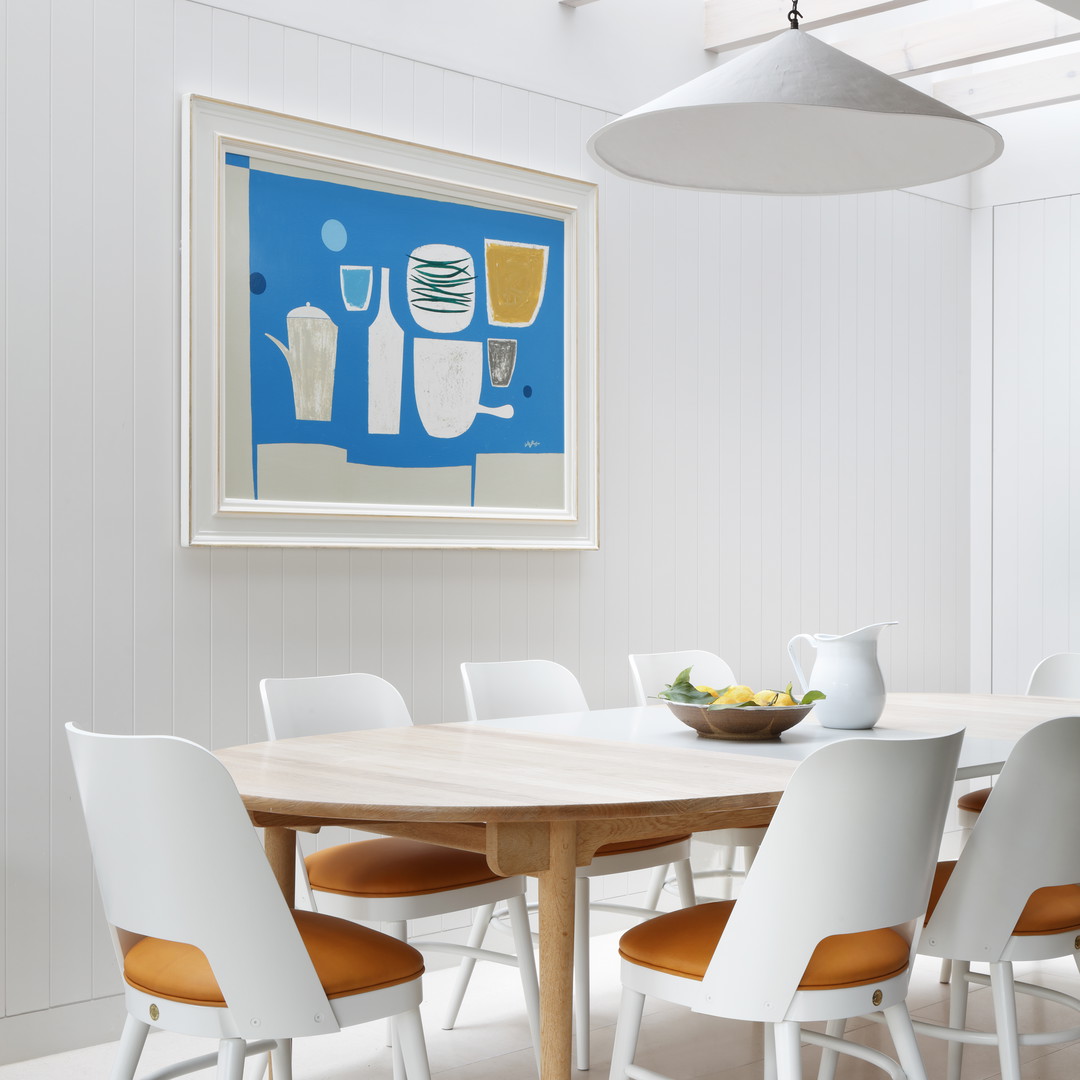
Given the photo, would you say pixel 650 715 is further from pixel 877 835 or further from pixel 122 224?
pixel 122 224

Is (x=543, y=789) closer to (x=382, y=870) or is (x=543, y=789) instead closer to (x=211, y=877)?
(x=211, y=877)

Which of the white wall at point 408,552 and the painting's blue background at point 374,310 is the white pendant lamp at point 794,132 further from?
the white wall at point 408,552

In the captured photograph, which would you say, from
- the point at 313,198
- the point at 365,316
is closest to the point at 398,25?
the point at 313,198

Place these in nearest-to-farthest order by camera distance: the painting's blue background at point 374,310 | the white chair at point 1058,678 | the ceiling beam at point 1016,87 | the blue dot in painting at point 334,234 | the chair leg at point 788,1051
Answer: the chair leg at point 788,1051 < the painting's blue background at point 374,310 < the blue dot in painting at point 334,234 < the white chair at point 1058,678 < the ceiling beam at point 1016,87

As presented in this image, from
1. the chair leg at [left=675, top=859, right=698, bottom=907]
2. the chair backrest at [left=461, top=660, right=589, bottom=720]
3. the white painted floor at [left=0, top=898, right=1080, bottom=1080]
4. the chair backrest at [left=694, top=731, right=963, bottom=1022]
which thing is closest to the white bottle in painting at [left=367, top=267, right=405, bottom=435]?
the chair backrest at [left=461, top=660, right=589, bottom=720]

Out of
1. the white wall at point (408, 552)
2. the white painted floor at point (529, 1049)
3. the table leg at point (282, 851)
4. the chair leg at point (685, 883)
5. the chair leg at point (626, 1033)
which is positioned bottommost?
the white painted floor at point (529, 1049)

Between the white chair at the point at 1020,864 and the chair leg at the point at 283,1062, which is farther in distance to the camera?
the chair leg at the point at 283,1062

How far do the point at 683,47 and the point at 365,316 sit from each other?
1624mm

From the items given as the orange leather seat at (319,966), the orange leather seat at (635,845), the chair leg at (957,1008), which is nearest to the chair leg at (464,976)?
the orange leather seat at (635,845)

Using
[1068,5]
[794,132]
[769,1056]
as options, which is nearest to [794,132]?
[794,132]

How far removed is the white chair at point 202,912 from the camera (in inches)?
69.3

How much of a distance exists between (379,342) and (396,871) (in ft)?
5.04

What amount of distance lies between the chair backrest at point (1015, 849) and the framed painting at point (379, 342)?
186 cm

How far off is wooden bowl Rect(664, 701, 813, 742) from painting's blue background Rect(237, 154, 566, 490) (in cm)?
132
